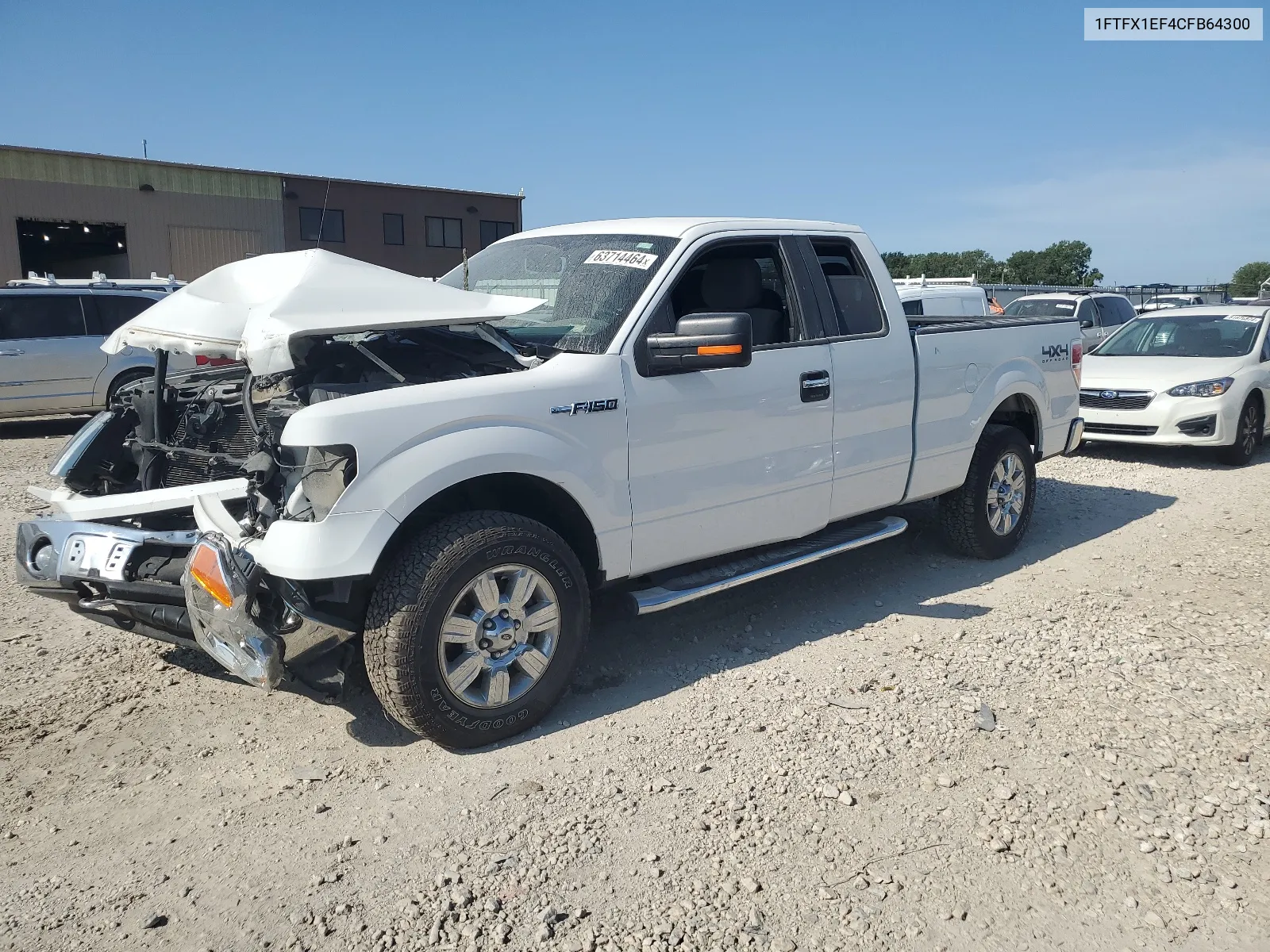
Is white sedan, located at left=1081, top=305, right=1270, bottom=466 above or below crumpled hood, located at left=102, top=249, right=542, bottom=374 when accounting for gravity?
below

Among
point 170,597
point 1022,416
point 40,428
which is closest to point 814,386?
point 1022,416

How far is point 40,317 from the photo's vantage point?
11.8 m

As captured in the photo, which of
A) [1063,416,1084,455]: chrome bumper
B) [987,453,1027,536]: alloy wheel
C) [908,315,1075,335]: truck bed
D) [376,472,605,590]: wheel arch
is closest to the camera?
[376,472,605,590]: wheel arch

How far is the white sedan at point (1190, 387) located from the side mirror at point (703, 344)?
723cm

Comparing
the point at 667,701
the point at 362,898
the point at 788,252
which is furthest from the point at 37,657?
the point at 788,252

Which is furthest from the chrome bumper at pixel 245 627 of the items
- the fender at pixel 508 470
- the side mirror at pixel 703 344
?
the side mirror at pixel 703 344

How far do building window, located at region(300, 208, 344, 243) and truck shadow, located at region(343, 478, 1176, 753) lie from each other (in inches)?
1248

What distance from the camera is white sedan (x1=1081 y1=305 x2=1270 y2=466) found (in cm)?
932

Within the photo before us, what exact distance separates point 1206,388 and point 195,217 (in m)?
33.0

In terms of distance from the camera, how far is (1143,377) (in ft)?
31.9

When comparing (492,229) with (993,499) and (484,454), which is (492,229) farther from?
(484,454)

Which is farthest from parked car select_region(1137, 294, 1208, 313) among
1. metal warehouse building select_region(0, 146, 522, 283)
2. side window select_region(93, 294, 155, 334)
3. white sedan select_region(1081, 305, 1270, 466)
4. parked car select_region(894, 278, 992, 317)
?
side window select_region(93, 294, 155, 334)

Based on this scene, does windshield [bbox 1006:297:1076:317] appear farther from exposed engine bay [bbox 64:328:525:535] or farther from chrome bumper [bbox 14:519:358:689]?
chrome bumper [bbox 14:519:358:689]

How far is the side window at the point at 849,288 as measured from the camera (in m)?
4.98
